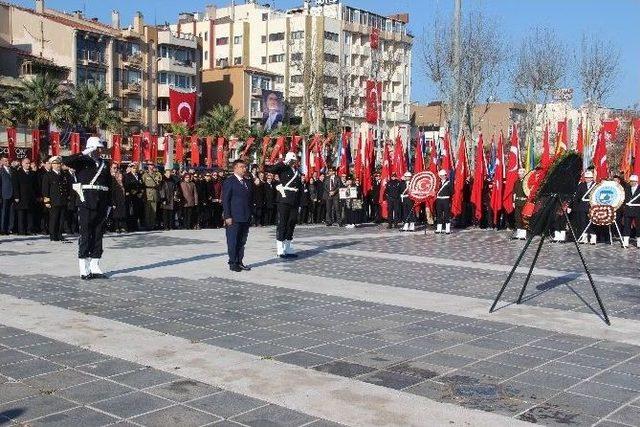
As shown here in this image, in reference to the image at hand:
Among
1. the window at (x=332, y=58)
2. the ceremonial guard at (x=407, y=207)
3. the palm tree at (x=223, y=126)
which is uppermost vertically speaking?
the window at (x=332, y=58)

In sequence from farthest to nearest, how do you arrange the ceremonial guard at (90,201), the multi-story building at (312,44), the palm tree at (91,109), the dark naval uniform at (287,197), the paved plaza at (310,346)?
the multi-story building at (312,44)
the palm tree at (91,109)
the dark naval uniform at (287,197)
the ceremonial guard at (90,201)
the paved plaza at (310,346)

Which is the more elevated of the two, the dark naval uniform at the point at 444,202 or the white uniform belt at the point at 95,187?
the white uniform belt at the point at 95,187

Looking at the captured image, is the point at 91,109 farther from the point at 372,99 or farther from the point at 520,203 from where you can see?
the point at 520,203

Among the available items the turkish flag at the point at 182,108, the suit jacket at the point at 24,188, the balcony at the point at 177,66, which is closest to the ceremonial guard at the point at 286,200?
the suit jacket at the point at 24,188

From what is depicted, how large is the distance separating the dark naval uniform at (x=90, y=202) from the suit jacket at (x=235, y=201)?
6.96ft

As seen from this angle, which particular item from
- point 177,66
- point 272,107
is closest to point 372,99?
point 272,107

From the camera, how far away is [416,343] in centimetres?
750

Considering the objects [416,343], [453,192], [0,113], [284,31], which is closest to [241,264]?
[416,343]

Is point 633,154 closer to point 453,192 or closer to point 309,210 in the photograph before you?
point 453,192

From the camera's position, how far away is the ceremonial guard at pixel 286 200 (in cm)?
1442

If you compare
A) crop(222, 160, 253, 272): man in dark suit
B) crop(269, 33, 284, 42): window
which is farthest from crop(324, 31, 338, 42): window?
crop(222, 160, 253, 272): man in dark suit

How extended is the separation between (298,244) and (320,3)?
7793 cm

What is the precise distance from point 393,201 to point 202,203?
6.05m

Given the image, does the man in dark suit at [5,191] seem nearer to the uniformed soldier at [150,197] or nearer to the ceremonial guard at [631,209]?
the uniformed soldier at [150,197]
